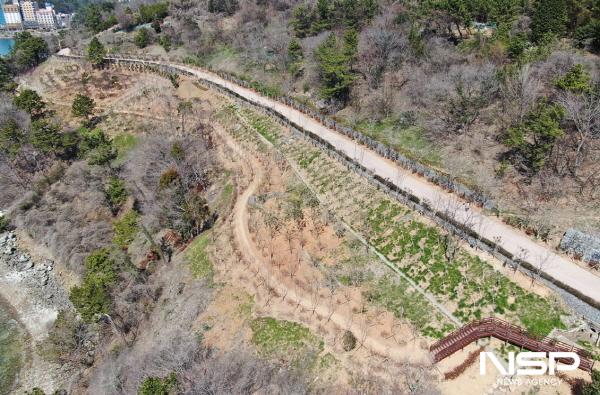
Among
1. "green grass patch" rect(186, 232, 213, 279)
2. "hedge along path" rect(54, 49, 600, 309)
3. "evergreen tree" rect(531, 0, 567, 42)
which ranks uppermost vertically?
"evergreen tree" rect(531, 0, 567, 42)

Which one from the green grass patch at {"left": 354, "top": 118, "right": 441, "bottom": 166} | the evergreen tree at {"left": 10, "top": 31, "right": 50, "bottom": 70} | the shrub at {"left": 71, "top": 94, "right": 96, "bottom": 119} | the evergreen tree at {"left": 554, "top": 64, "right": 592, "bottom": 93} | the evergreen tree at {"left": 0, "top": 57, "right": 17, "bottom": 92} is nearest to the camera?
the evergreen tree at {"left": 554, "top": 64, "right": 592, "bottom": 93}

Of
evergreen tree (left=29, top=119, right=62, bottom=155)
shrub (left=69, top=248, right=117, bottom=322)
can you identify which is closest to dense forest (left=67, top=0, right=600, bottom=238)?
evergreen tree (left=29, top=119, right=62, bottom=155)

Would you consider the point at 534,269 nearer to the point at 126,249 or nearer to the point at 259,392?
the point at 259,392

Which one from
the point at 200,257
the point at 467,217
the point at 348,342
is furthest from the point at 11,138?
the point at 467,217

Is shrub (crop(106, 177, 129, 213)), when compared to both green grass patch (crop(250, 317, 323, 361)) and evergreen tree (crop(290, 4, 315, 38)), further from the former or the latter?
evergreen tree (crop(290, 4, 315, 38))

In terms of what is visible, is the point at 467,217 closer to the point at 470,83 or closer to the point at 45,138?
the point at 470,83

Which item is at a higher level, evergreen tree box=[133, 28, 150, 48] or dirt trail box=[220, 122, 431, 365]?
evergreen tree box=[133, 28, 150, 48]

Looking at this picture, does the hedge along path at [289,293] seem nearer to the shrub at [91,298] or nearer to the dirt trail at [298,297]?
the dirt trail at [298,297]
